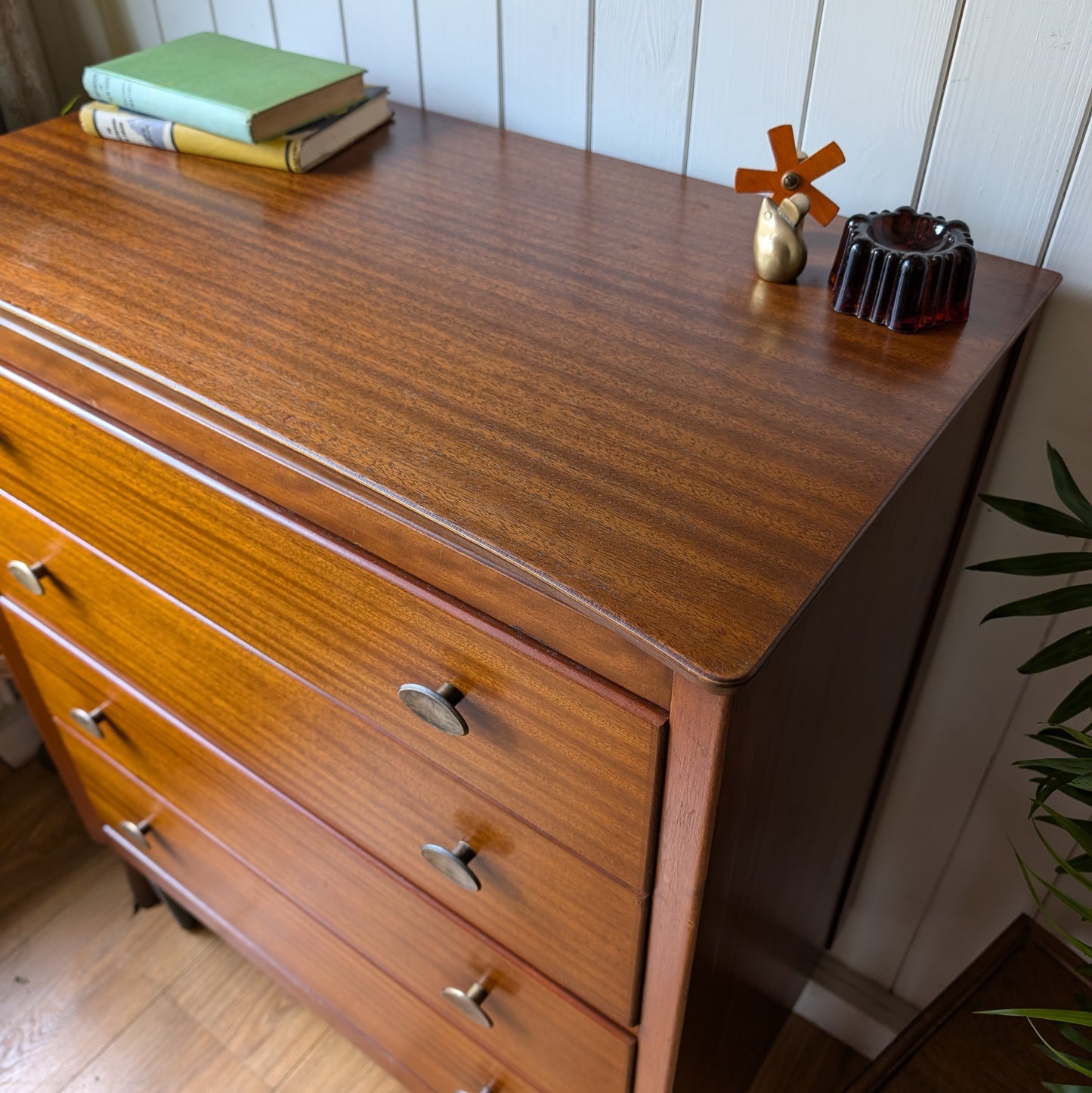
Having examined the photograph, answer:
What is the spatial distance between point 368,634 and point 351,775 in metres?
0.18

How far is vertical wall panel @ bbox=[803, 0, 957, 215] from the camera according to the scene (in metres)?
0.79

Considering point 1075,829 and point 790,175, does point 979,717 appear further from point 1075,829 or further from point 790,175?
point 790,175

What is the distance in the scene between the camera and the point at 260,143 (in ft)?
3.09

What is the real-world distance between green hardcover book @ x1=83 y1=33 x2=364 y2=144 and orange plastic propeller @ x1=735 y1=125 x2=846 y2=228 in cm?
44

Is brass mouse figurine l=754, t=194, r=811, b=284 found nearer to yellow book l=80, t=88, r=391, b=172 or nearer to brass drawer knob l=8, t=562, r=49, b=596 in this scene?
yellow book l=80, t=88, r=391, b=172

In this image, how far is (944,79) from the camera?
79 cm

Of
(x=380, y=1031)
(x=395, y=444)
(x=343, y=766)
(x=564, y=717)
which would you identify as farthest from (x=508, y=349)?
(x=380, y=1031)

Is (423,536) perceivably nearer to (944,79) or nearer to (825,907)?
(944,79)

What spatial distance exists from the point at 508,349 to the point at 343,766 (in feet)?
1.20

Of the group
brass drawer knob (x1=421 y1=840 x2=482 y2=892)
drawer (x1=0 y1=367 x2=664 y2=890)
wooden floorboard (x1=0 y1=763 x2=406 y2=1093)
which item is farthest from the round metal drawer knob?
brass drawer knob (x1=421 y1=840 x2=482 y2=892)

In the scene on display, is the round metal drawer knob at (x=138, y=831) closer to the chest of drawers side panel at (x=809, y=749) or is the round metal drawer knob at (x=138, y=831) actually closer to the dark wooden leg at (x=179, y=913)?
the dark wooden leg at (x=179, y=913)

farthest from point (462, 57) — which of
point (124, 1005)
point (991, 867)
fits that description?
point (124, 1005)

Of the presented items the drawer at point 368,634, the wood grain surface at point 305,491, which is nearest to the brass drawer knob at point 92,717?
the drawer at point 368,634

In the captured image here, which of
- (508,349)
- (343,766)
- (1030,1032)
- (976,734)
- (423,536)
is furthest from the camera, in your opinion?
(976,734)
